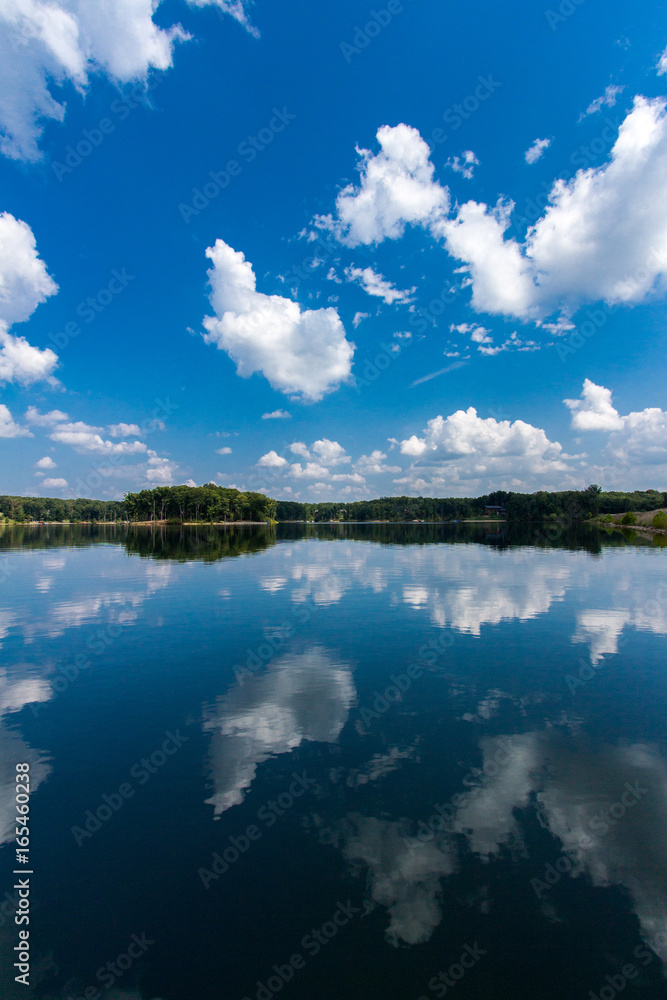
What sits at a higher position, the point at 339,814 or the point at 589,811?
the point at 339,814

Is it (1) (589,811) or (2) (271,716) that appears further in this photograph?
(2) (271,716)

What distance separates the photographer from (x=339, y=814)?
33.6ft

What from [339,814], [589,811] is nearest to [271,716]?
[339,814]

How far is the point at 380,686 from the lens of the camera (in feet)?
58.3

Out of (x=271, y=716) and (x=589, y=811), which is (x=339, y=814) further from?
(x=589, y=811)

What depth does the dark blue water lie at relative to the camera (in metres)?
7.07

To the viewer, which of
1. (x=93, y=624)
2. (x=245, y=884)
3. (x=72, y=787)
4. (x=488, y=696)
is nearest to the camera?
(x=245, y=884)

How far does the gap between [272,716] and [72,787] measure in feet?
20.1

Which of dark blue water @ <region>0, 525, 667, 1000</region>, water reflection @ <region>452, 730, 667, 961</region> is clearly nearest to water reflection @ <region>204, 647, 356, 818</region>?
dark blue water @ <region>0, 525, 667, 1000</region>

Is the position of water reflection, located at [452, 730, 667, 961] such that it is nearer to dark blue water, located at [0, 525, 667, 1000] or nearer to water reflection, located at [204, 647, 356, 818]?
dark blue water, located at [0, 525, 667, 1000]

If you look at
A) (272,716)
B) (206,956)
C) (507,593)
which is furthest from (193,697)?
(507,593)

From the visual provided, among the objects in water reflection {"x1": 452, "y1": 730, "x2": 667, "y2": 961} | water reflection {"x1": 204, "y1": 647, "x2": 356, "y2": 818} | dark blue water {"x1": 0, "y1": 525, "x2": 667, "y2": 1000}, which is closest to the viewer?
dark blue water {"x1": 0, "y1": 525, "x2": 667, "y2": 1000}

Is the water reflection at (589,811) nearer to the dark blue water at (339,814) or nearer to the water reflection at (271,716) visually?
the dark blue water at (339,814)

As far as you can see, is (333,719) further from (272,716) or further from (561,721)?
(561,721)
